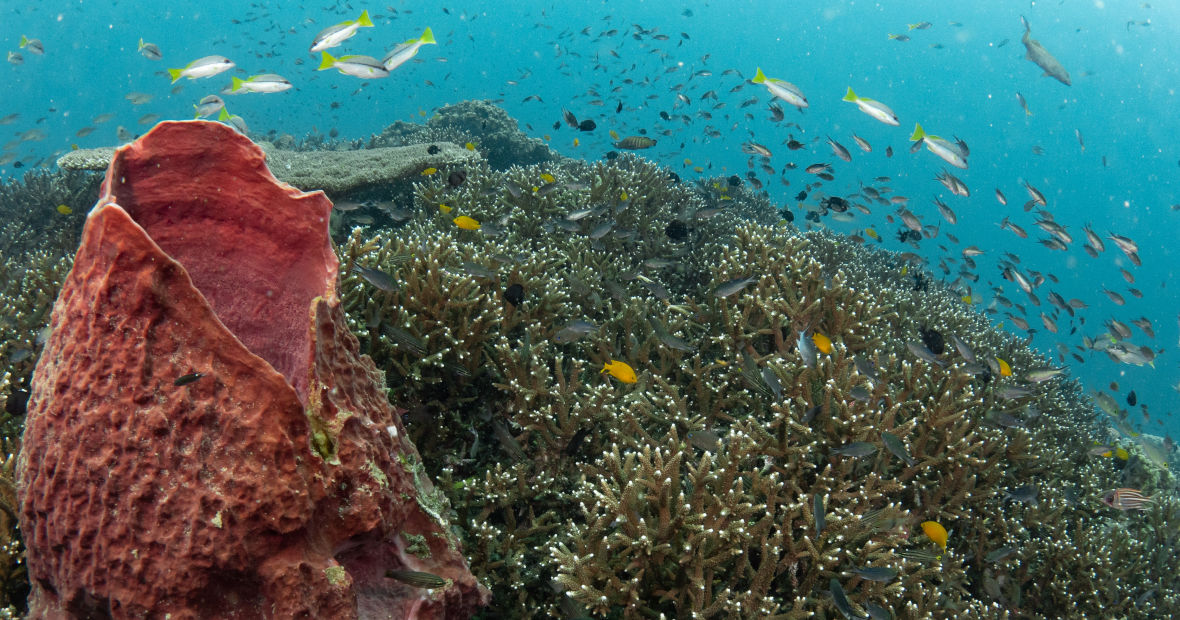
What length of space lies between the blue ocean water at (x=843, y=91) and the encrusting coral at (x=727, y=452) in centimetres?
6466

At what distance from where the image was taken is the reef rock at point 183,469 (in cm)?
179

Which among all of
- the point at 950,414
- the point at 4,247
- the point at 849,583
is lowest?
the point at 4,247

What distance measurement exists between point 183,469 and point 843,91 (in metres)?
124

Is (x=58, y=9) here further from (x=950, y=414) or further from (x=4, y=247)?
(x=950, y=414)

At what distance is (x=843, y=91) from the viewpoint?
343 feet

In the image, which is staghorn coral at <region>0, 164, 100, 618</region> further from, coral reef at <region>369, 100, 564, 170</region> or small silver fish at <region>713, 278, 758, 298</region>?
coral reef at <region>369, 100, 564, 170</region>

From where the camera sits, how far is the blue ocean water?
73.9m

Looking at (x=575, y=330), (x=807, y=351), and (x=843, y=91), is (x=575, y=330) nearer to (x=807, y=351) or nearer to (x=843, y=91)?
(x=807, y=351)

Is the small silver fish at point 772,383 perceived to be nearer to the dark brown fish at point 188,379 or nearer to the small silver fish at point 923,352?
the small silver fish at point 923,352

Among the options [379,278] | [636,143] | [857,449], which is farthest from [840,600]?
[636,143]

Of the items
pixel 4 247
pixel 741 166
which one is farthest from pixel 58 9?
pixel 4 247

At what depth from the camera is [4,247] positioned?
8.22m

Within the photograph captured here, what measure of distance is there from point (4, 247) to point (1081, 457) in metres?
15.6

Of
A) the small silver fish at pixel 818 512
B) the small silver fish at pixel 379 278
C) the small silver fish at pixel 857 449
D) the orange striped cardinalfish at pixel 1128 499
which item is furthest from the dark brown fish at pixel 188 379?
the orange striped cardinalfish at pixel 1128 499
